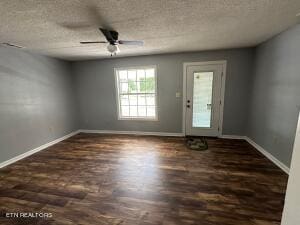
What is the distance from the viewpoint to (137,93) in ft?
14.9

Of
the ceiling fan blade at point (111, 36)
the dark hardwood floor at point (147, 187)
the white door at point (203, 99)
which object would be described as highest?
the ceiling fan blade at point (111, 36)

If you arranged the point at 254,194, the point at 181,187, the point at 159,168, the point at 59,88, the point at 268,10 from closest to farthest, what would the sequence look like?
the point at 268,10 < the point at 254,194 < the point at 181,187 < the point at 159,168 < the point at 59,88

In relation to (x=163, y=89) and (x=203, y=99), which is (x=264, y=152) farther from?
(x=163, y=89)

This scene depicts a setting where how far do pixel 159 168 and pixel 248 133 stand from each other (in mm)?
2650

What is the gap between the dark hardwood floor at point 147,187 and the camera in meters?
1.70

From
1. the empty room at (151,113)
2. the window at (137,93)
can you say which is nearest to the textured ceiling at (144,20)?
the empty room at (151,113)

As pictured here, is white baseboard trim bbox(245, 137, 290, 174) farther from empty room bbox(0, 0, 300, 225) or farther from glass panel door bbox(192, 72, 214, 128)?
glass panel door bbox(192, 72, 214, 128)

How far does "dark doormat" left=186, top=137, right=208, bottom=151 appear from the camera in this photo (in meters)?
3.51

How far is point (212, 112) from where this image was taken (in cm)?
407

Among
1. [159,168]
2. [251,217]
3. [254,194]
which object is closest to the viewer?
[251,217]

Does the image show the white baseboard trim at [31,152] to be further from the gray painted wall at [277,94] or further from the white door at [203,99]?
the gray painted wall at [277,94]

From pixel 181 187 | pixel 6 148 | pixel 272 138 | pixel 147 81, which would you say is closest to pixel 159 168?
pixel 181 187

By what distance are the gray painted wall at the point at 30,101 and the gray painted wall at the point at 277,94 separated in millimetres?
5059

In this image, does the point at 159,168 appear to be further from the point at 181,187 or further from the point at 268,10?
the point at 268,10
